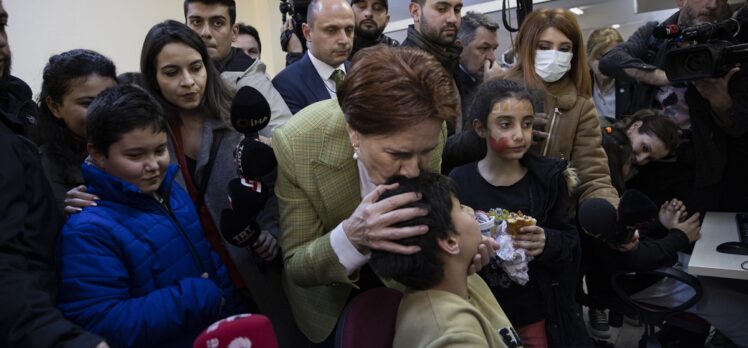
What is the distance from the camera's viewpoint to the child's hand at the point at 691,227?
7.14ft

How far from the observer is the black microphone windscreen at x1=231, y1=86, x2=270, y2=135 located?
1219 mm

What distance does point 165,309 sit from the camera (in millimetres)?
1100

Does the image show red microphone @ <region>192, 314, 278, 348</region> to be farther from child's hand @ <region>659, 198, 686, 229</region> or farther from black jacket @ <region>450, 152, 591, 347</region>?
child's hand @ <region>659, 198, 686, 229</region>

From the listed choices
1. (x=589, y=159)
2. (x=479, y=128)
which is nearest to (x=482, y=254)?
(x=479, y=128)

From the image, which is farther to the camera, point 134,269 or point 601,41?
point 601,41

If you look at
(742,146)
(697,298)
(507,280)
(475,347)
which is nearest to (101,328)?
(475,347)

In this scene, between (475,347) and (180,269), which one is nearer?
(475,347)

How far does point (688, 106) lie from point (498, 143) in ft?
4.79

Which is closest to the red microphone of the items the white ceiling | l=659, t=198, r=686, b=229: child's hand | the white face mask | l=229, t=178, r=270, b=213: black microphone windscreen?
l=229, t=178, r=270, b=213: black microphone windscreen

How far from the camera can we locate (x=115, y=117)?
117 cm

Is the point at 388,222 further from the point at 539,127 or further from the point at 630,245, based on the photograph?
the point at 630,245

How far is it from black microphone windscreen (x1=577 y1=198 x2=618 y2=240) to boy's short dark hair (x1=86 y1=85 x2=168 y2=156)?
1.39 metres

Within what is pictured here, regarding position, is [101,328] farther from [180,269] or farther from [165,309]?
[180,269]

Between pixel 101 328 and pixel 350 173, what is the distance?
65cm
